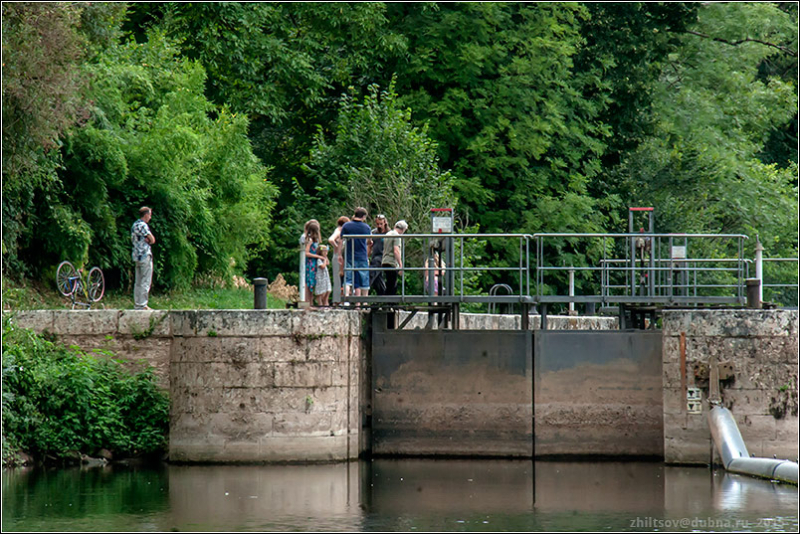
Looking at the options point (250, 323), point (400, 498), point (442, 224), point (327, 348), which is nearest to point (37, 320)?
point (250, 323)

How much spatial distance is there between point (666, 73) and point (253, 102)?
1225cm

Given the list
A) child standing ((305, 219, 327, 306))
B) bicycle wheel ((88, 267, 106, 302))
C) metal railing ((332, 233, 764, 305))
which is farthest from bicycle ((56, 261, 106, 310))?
metal railing ((332, 233, 764, 305))

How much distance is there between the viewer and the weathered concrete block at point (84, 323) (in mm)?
19859

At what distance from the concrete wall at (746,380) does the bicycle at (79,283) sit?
30.3ft

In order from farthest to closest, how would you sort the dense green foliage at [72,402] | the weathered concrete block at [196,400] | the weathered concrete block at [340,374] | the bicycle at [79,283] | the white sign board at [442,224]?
the bicycle at [79,283], the white sign board at [442,224], the weathered concrete block at [340,374], the weathered concrete block at [196,400], the dense green foliage at [72,402]

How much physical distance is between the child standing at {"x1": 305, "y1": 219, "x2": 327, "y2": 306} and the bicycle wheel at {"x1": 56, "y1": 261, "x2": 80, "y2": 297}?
155 inches

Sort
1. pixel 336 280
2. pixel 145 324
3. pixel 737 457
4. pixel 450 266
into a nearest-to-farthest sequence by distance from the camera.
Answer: pixel 737 457, pixel 145 324, pixel 336 280, pixel 450 266

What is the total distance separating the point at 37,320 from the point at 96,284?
327 cm

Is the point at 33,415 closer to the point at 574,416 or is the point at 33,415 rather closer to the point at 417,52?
the point at 574,416

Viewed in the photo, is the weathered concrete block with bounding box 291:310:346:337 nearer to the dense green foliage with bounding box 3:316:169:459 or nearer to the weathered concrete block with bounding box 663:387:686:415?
the dense green foliage with bounding box 3:316:169:459

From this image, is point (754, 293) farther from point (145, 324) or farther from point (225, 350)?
point (145, 324)

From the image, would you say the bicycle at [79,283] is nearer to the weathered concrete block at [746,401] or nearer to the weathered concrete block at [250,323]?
the weathered concrete block at [250,323]

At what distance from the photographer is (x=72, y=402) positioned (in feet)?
62.3

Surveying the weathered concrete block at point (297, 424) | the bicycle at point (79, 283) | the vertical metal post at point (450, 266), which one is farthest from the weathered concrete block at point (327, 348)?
the bicycle at point (79, 283)
